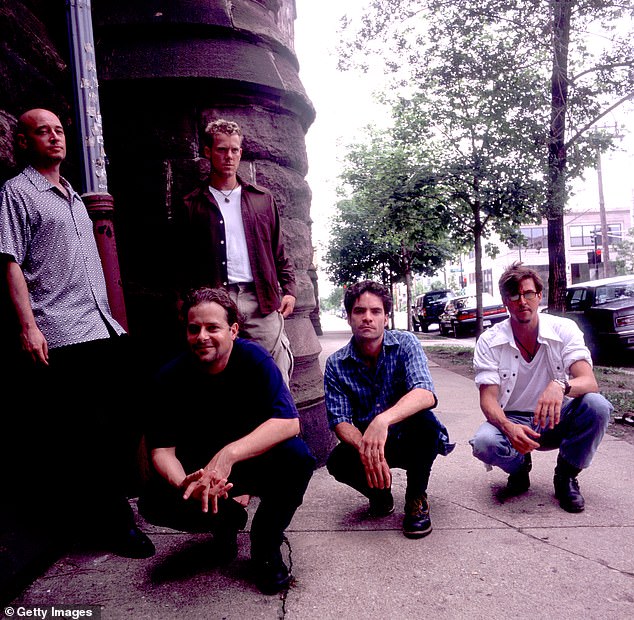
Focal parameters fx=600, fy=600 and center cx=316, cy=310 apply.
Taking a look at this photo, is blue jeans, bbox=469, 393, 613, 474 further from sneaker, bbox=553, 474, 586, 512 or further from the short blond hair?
the short blond hair

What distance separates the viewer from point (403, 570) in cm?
266

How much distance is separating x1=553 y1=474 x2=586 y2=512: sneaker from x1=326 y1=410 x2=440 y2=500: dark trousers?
871 millimetres

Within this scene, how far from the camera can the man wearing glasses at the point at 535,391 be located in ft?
10.9

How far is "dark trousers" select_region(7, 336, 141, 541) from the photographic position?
2.75 meters

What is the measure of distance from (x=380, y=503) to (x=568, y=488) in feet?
3.56

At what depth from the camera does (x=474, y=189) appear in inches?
498

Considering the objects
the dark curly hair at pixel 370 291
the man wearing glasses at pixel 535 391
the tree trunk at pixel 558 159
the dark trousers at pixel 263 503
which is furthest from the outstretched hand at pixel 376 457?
the tree trunk at pixel 558 159

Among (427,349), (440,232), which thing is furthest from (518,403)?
(427,349)

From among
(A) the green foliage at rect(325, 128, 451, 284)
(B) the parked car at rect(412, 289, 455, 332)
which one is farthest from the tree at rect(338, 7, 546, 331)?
(B) the parked car at rect(412, 289, 455, 332)

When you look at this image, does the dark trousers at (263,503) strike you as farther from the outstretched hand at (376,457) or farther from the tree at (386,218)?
the tree at (386,218)

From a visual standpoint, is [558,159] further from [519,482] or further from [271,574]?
[271,574]

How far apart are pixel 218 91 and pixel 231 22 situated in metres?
0.50

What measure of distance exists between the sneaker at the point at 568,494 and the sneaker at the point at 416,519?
0.88 metres

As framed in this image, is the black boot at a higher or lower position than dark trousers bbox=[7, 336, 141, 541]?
Answer: lower
